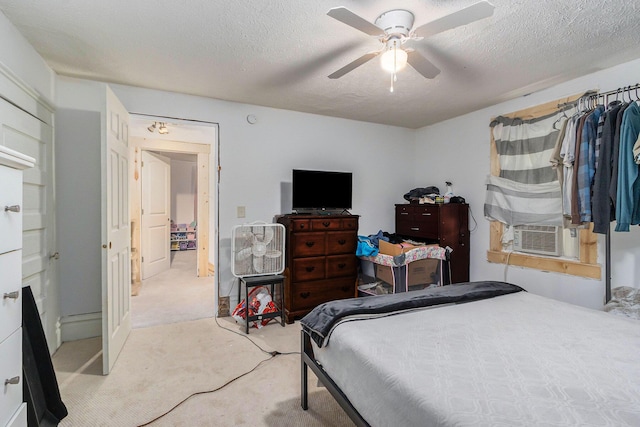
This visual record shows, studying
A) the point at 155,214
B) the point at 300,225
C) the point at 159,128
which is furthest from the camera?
the point at 155,214

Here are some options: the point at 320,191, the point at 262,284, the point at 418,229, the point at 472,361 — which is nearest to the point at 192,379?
the point at 262,284

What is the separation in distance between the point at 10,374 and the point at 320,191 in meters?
2.82

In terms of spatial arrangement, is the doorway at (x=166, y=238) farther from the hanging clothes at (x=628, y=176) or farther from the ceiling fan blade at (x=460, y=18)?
the hanging clothes at (x=628, y=176)

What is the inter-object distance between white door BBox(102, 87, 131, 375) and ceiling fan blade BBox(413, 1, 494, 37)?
6.93 ft

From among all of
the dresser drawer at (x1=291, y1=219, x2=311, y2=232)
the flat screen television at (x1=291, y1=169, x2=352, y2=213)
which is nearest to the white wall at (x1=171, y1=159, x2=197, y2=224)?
the flat screen television at (x1=291, y1=169, x2=352, y2=213)

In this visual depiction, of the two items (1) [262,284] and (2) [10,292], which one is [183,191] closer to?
(1) [262,284]

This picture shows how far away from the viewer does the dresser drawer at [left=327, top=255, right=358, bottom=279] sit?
3373 mm

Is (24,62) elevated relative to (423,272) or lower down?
elevated

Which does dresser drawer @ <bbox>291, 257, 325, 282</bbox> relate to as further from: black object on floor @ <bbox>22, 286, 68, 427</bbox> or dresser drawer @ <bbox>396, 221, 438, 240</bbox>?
black object on floor @ <bbox>22, 286, 68, 427</bbox>

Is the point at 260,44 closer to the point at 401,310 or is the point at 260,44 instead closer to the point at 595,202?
the point at 401,310

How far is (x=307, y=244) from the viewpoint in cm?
326

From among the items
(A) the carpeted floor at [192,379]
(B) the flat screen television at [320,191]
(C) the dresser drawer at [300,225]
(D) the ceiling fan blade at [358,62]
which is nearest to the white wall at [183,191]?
(A) the carpeted floor at [192,379]

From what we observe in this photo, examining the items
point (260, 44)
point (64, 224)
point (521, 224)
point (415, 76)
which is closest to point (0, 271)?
point (260, 44)

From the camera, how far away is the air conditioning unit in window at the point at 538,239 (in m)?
2.91
